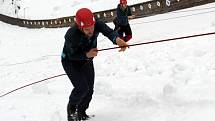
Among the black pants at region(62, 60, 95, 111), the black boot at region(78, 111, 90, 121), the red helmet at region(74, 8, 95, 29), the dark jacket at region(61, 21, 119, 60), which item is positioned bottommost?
the black boot at region(78, 111, 90, 121)

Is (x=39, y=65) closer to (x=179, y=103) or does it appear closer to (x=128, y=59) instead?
(x=128, y=59)

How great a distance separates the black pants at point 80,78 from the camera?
680 cm

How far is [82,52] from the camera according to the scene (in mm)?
6711

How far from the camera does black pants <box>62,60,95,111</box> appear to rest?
6797 millimetres

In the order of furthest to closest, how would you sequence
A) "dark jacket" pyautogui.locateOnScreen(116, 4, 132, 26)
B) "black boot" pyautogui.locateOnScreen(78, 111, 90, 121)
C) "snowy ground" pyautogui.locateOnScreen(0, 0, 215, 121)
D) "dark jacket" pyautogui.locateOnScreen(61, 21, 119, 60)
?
"dark jacket" pyautogui.locateOnScreen(116, 4, 132, 26) → "black boot" pyautogui.locateOnScreen(78, 111, 90, 121) → "snowy ground" pyautogui.locateOnScreen(0, 0, 215, 121) → "dark jacket" pyautogui.locateOnScreen(61, 21, 119, 60)

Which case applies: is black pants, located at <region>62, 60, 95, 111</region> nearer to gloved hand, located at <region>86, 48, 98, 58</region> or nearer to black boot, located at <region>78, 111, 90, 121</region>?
black boot, located at <region>78, 111, 90, 121</region>

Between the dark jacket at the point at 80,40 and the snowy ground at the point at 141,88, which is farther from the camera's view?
the snowy ground at the point at 141,88

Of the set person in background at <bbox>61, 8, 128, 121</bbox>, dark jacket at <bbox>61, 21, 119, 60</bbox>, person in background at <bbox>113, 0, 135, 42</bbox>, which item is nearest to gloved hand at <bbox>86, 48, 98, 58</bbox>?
person in background at <bbox>61, 8, 128, 121</bbox>

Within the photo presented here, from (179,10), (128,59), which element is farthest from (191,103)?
(179,10)

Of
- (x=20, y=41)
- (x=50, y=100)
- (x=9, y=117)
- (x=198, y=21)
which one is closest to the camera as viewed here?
(x=9, y=117)

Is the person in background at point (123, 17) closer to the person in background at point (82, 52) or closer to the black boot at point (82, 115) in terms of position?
the black boot at point (82, 115)

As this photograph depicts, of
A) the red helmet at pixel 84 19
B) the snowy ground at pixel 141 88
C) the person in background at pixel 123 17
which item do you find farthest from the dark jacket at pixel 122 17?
the red helmet at pixel 84 19

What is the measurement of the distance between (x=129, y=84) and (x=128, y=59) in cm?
237

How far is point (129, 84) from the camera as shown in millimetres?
8672
